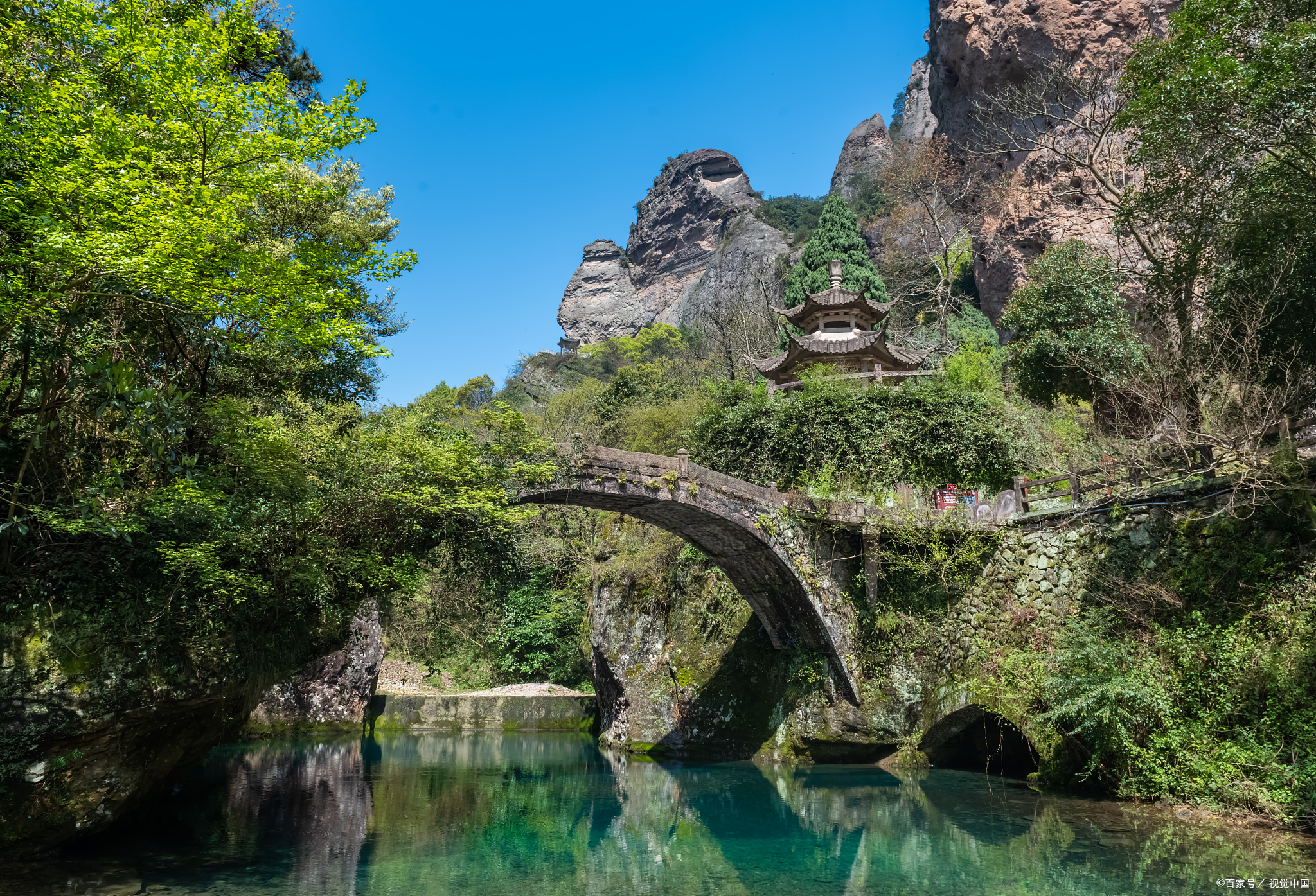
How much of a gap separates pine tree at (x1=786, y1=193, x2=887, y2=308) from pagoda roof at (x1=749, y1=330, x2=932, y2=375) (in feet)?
20.2

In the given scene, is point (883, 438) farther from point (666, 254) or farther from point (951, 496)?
point (666, 254)

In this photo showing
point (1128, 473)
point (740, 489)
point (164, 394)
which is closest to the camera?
point (164, 394)

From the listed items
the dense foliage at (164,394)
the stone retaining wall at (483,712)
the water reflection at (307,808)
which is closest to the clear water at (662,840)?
the water reflection at (307,808)

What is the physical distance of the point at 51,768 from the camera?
7215 millimetres

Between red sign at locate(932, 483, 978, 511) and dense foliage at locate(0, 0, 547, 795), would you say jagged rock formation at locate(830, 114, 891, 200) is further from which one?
dense foliage at locate(0, 0, 547, 795)

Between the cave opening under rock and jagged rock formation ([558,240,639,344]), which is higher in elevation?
jagged rock formation ([558,240,639,344])

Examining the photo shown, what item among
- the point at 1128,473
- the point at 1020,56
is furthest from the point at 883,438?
the point at 1020,56

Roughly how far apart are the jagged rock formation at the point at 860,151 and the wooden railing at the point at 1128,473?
39671 millimetres

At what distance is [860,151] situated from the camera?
174ft

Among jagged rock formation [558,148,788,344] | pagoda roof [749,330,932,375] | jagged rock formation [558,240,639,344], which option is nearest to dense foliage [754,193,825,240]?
jagged rock formation [558,148,788,344]

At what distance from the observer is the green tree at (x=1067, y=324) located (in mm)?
15273

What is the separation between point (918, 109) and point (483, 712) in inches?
1911

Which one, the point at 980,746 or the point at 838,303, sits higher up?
the point at 838,303

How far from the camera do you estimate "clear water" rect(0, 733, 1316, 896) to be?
24.1 feet
